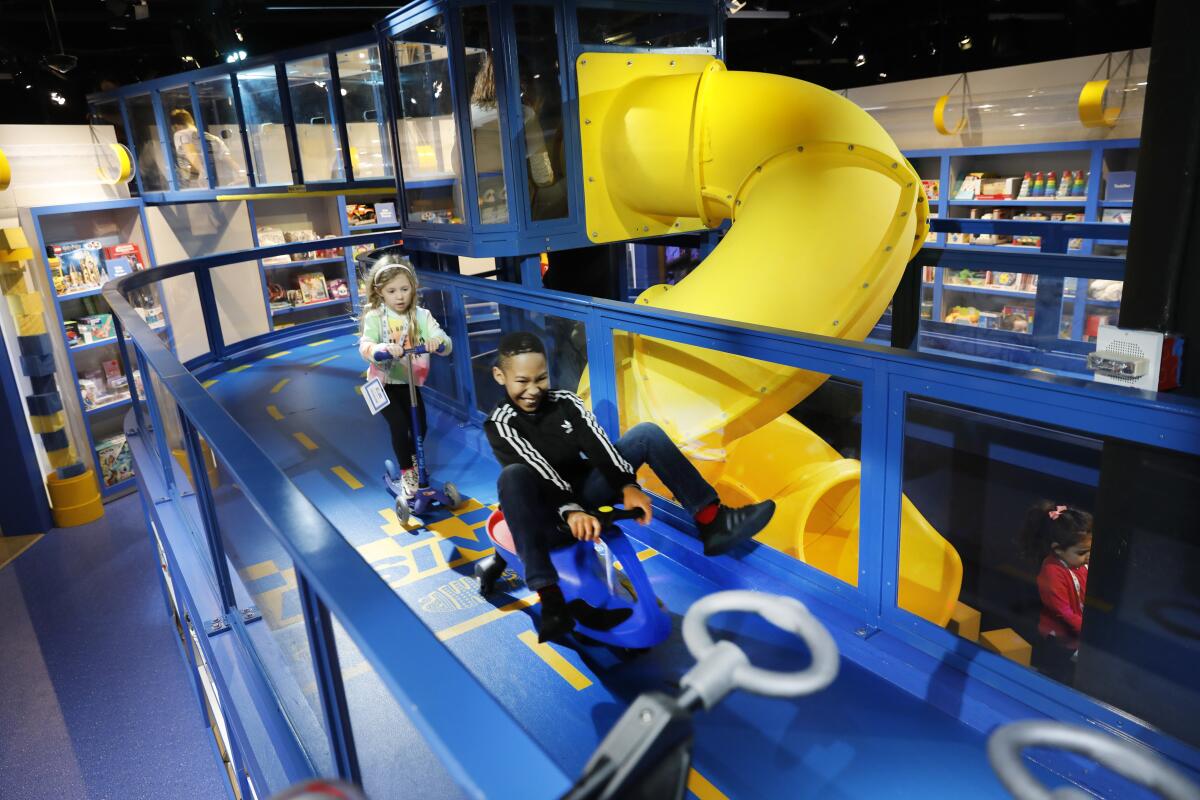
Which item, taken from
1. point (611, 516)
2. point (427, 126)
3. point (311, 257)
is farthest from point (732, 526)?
point (311, 257)

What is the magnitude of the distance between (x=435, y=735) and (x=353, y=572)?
0.41 metres

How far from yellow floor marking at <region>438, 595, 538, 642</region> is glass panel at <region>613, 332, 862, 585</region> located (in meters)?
0.99

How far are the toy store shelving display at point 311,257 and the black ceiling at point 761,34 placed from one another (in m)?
2.24

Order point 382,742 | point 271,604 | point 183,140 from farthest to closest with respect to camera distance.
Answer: point 183,140 → point 271,604 → point 382,742

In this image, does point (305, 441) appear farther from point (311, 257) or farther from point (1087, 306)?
point (1087, 306)

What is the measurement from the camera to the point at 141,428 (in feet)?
18.2

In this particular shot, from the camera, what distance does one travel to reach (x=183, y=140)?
9.53 metres

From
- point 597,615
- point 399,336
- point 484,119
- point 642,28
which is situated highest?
point 642,28

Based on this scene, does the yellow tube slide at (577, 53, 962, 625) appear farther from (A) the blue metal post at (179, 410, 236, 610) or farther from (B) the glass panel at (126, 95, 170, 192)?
(B) the glass panel at (126, 95, 170, 192)

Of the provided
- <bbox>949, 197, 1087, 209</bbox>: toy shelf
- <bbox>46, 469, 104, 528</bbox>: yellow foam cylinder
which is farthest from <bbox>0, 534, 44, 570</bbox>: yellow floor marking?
<bbox>949, 197, 1087, 209</bbox>: toy shelf

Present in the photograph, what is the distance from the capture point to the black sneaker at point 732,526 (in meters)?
3.26

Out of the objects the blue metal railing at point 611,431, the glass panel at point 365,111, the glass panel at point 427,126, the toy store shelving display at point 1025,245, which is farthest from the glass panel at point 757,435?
the glass panel at point 365,111

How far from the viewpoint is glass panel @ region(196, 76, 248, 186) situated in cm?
905

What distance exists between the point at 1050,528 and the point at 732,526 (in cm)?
241
